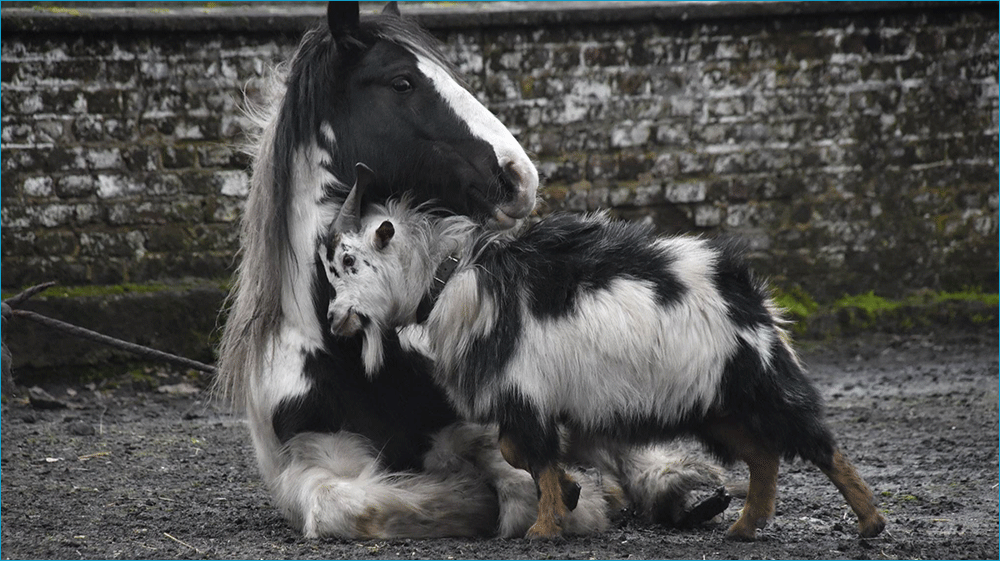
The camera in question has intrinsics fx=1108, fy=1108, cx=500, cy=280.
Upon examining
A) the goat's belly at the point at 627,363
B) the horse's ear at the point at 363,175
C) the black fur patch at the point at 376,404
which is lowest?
the black fur patch at the point at 376,404

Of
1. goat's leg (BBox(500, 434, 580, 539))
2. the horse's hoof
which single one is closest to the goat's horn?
goat's leg (BBox(500, 434, 580, 539))

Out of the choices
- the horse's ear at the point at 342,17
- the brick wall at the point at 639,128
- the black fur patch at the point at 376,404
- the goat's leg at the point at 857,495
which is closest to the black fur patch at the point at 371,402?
the black fur patch at the point at 376,404

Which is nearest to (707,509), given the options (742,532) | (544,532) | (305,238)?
(742,532)

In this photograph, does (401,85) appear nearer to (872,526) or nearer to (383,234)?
(383,234)

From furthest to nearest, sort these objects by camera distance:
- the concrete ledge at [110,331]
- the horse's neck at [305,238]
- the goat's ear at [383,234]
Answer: the concrete ledge at [110,331] < the horse's neck at [305,238] < the goat's ear at [383,234]

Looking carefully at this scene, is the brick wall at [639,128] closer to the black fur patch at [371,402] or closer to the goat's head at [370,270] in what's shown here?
the black fur patch at [371,402]

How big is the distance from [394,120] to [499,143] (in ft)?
1.20

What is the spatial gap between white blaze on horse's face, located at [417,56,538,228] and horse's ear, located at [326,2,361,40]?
0.25 metres

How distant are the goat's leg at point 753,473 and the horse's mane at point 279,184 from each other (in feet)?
4.80

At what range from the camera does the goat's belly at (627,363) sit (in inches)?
→ 126

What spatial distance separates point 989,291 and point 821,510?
555 cm

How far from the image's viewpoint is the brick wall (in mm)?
7496

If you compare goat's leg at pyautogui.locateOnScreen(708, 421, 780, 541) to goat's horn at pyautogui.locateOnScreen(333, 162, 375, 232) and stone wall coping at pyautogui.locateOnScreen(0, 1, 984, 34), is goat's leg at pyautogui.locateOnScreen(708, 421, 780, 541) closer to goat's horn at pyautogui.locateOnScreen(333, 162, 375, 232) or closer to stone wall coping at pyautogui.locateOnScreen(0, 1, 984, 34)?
goat's horn at pyautogui.locateOnScreen(333, 162, 375, 232)

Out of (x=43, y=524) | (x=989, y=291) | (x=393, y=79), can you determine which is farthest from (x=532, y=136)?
(x=43, y=524)
